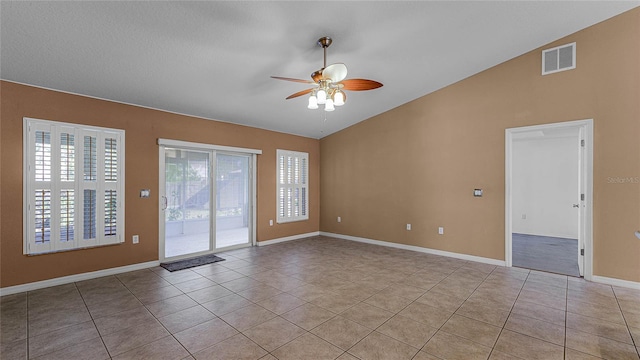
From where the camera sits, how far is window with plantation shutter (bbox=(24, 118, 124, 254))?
347 centimetres

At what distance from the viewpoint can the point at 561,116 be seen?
394cm

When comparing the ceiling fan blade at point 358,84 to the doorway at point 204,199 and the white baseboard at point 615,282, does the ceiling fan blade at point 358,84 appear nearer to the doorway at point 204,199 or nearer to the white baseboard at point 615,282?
the doorway at point 204,199

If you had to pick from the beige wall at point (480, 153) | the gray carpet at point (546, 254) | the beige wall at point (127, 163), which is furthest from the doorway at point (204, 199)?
the gray carpet at point (546, 254)

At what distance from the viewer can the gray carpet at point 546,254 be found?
4.28 m

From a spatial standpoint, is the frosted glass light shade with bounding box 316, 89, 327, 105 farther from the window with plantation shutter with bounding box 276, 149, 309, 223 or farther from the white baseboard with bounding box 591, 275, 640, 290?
the white baseboard with bounding box 591, 275, 640, 290

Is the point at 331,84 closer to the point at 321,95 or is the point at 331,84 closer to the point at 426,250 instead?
the point at 321,95

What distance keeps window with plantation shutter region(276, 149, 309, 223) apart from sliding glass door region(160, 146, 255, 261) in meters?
0.74

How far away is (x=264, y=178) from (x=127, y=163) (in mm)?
2560

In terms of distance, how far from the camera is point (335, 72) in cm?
261

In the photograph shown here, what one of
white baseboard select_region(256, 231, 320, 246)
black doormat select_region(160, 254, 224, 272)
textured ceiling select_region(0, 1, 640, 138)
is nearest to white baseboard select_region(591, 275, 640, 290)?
textured ceiling select_region(0, 1, 640, 138)

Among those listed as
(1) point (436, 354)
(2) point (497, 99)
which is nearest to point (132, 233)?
(1) point (436, 354)

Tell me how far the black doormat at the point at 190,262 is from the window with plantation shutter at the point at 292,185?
71.0 inches

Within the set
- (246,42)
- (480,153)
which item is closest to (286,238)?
(480,153)

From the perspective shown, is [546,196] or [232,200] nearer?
[232,200]
